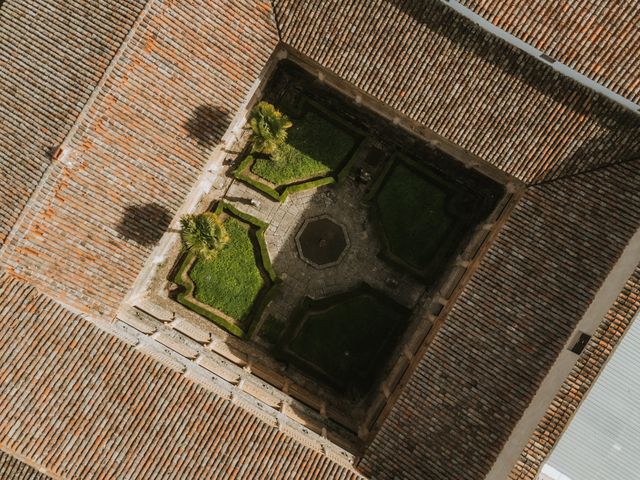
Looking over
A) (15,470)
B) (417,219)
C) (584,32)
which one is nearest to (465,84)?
(584,32)

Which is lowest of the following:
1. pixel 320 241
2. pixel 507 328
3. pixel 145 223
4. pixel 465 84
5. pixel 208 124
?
pixel 145 223

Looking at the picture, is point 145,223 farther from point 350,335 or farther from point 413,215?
point 413,215

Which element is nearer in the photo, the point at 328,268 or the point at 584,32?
the point at 584,32

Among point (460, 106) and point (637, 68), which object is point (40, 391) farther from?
point (637, 68)

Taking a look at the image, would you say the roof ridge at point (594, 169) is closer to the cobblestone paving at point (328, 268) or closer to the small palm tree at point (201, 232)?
the cobblestone paving at point (328, 268)

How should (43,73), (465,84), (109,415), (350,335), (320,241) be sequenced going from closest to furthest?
(109,415) < (43,73) < (465,84) < (350,335) < (320,241)

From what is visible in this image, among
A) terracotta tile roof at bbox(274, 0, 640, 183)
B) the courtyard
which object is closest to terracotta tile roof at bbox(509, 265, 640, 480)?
terracotta tile roof at bbox(274, 0, 640, 183)

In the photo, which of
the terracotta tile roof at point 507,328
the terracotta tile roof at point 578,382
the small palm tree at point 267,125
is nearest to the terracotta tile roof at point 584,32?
the terracotta tile roof at point 507,328
